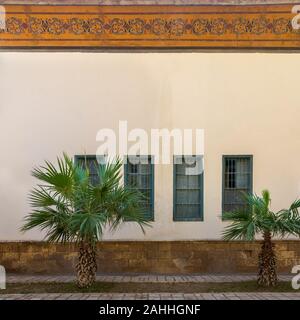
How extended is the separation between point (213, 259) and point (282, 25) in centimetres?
563

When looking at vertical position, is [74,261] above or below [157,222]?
below

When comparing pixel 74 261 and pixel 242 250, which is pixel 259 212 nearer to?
pixel 242 250

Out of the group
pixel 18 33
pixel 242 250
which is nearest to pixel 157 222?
pixel 242 250

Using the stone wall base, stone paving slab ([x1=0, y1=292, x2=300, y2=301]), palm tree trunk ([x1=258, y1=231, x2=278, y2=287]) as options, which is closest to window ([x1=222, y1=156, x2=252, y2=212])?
the stone wall base

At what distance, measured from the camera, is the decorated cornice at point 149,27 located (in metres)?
8.57

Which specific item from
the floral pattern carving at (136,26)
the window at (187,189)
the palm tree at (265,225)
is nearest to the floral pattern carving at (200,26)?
the floral pattern carving at (136,26)

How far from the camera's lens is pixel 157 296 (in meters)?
6.37

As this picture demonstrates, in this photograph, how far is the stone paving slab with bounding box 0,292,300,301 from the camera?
20.4 feet

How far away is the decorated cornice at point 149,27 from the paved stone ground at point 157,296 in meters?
5.42

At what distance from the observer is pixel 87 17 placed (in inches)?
339

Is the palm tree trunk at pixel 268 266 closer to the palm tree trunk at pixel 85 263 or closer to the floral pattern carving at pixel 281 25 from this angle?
the palm tree trunk at pixel 85 263

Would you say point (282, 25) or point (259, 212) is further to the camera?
point (282, 25)

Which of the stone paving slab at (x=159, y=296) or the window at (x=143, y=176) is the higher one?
the window at (x=143, y=176)

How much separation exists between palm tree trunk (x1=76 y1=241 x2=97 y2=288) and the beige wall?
6.57ft
